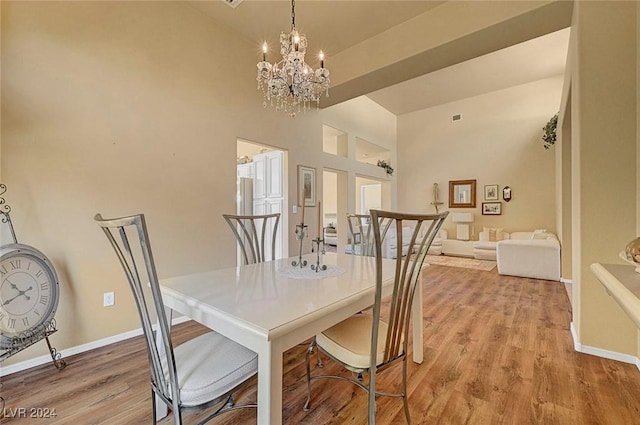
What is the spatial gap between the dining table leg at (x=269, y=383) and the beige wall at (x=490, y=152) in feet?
24.7

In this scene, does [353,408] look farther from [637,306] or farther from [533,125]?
[533,125]

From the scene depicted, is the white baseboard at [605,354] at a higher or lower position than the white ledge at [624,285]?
lower

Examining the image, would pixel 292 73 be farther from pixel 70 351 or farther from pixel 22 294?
pixel 70 351

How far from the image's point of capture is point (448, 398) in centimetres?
163

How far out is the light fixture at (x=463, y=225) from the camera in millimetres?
6996

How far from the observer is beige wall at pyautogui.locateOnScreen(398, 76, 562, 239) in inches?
249

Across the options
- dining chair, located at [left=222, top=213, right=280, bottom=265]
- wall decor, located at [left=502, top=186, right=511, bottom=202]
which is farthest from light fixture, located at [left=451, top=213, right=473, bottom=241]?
dining chair, located at [left=222, top=213, right=280, bottom=265]

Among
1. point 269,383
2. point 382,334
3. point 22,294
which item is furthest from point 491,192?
point 22,294

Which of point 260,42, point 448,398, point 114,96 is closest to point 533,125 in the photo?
point 260,42

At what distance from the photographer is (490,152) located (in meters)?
7.02

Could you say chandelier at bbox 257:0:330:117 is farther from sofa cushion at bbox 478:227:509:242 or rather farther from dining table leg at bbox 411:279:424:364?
sofa cushion at bbox 478:227:509:242

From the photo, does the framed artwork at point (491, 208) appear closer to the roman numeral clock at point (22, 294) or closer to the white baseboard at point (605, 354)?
the white baseboard at point (605, 354)

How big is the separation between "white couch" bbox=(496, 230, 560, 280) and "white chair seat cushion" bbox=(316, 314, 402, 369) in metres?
4.28

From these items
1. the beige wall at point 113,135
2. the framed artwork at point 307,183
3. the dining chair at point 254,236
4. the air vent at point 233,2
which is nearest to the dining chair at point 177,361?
the dining chair at point 254,236
